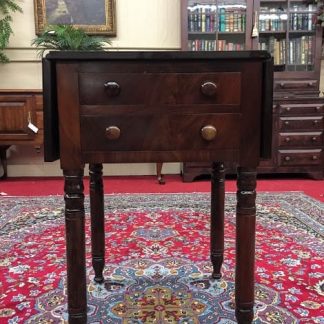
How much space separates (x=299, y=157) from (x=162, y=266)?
2.42 m

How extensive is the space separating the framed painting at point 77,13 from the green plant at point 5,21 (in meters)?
0.21

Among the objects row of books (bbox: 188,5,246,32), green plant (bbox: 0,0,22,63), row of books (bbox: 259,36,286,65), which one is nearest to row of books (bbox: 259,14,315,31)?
row of books (bbox: 259,36,286,65)

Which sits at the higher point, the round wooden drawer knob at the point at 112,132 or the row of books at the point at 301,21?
the row of books at the point at 301,21

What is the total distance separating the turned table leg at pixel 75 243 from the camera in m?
0.98

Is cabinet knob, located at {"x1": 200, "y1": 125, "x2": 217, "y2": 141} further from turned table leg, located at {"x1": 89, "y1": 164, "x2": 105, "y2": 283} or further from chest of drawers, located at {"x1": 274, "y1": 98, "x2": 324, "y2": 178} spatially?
chest of drawers, located at {"x1": 274, "y1": 98, "x2": 324, "y2": 178}

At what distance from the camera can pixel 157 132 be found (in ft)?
3.14

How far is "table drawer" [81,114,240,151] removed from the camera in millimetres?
952

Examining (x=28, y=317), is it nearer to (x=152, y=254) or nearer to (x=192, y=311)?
(x=192, y=311)

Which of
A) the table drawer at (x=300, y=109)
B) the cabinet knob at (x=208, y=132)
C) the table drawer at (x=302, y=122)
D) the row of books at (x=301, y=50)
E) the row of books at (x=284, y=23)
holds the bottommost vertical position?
the table drawer at (x=302, y=122)

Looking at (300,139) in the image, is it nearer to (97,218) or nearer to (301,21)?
(301,21)

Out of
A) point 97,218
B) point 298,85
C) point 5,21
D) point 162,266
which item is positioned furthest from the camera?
point 298,85

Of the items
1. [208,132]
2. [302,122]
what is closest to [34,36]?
[302,122]

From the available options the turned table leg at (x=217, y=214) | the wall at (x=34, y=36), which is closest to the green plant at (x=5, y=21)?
the wall at (x=34, y=36)

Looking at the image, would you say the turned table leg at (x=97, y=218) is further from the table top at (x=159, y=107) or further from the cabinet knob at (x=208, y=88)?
the cabinet knob at (x=208, y=88)
